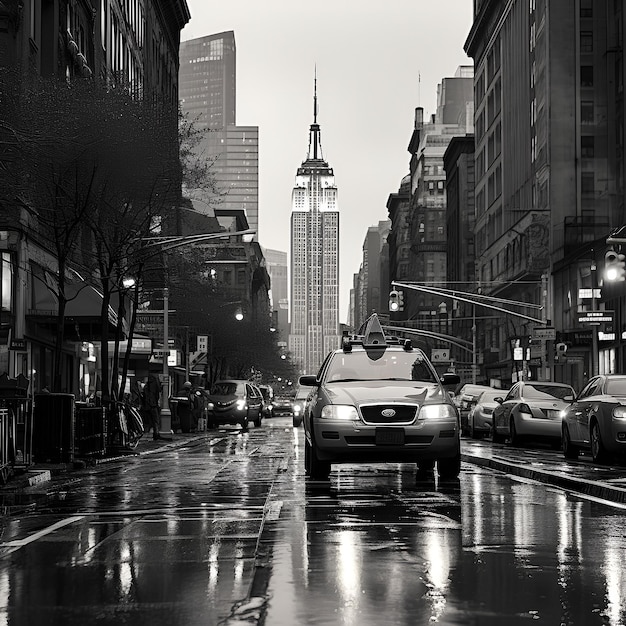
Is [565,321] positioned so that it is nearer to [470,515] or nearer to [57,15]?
[57,15]

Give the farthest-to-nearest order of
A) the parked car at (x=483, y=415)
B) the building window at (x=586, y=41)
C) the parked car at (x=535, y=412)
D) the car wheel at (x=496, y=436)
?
the building window at (x=586, y=41)
the parked car at (x=483, y=415)
the car wheel at (x=496, y=436)
the parked car at (x=535, y=412)

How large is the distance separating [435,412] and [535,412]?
547 inches

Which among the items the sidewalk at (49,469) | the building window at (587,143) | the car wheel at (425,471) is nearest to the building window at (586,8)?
the building window at (587,143)

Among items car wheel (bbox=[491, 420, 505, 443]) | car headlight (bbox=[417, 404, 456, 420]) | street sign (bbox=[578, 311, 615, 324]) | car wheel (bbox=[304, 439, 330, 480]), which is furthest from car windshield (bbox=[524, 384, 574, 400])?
street sign (bbox=[578, 311, 615, 324])

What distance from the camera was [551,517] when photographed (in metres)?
11.6

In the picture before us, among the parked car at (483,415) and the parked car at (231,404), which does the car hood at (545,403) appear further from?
the parked car at (231,404)

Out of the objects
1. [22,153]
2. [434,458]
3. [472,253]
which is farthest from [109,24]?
[472,253]

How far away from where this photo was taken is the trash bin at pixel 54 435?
21641mm

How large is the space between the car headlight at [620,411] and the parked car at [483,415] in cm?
1490

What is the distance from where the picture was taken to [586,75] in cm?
7675

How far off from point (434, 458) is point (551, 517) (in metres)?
4.11

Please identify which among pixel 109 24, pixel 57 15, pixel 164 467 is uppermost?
pixel 109 24

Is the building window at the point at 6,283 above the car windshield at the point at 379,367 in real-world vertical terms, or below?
above

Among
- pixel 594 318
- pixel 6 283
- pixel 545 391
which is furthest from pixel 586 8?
pixel 545 391
